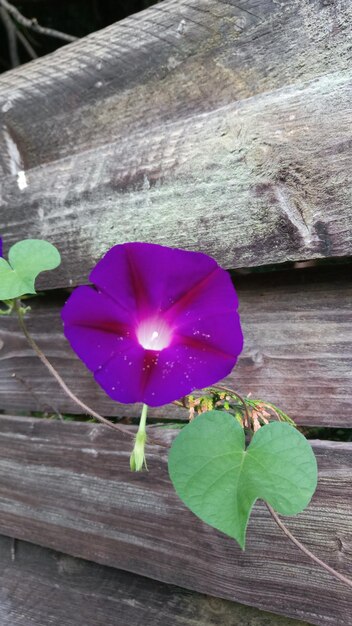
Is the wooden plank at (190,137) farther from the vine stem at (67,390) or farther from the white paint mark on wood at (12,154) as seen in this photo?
the vine stem at (67,390)

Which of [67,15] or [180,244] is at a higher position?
[67,15]

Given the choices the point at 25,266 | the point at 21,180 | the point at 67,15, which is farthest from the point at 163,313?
the point at 67,15

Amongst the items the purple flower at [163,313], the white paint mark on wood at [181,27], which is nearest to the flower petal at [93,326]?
the purple flower at [163,313]

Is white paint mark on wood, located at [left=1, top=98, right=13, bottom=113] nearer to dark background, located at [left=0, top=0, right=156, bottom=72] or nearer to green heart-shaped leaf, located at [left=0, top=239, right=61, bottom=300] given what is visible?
green heart-shaped leaf, located at [left=0, top=239, right=61, bottom=300]

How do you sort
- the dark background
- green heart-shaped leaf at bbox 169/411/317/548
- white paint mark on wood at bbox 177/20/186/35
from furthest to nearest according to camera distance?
the dark background → white paint mark on wood at bbox 177/20/186/35 → green heart-shaped leaf at bbox 169/411/317/548

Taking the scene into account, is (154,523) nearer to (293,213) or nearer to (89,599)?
(89,599)

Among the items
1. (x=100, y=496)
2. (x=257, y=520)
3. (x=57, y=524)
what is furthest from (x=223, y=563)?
(x=57, y=524)

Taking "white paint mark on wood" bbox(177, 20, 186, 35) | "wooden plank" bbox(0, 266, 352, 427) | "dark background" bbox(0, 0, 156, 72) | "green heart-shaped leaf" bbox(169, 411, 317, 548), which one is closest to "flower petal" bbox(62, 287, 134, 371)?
"green heart-shaped leaf" bbox(169, 411, 317, 548)
